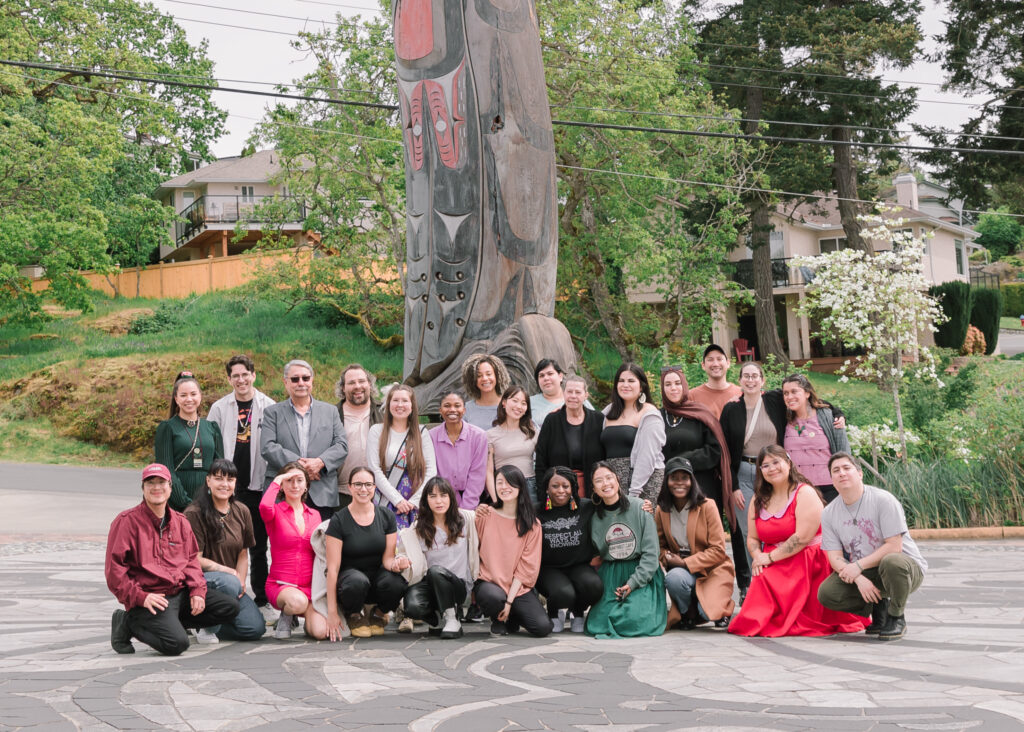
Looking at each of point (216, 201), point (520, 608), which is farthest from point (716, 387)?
point (216, 201)

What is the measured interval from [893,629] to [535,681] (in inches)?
92.3

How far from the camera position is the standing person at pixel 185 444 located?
6.55m

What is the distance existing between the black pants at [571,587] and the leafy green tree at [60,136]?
15.5 meters

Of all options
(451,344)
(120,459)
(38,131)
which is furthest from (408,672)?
(38,131)

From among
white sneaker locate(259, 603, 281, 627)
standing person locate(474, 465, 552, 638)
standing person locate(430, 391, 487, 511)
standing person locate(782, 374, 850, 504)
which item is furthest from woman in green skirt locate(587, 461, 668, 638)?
white sneaker locate(259, 603, 281, 627)

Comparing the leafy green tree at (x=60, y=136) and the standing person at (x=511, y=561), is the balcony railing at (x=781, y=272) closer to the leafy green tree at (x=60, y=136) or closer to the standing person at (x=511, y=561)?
the leafy green tree at (x=60, y=136)

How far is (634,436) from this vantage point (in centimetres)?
675

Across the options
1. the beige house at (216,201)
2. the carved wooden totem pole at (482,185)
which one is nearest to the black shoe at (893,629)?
the carved wooden totem pole at (482,185)

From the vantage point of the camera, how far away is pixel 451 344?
8125 millimetres

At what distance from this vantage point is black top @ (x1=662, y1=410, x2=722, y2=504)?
686 centimetres

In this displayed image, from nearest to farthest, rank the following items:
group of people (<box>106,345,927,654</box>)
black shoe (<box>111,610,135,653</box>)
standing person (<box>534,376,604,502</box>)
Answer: black shoe (<box>111,610,135,653</box>) < group of people (<box>106,345,927,654</box>) < standing person (<box>534,376,604,502</box>)

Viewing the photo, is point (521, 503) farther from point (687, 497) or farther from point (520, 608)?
point (687, 497)

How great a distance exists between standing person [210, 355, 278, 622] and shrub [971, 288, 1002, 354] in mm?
29332

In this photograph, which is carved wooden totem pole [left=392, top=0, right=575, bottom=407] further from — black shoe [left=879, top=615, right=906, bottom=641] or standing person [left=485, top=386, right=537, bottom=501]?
black shoe [left=879, top=615, right=906, bottom=641]
